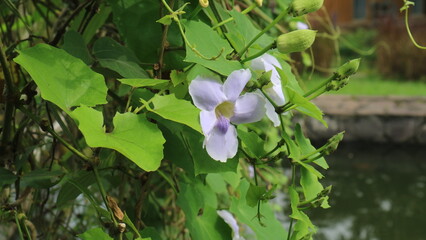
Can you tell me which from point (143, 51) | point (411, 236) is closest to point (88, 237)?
point (143, 51)

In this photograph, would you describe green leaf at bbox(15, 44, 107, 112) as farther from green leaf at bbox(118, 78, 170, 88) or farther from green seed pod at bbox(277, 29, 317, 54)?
green seed pod at bbox(277, 29, 317, 54)

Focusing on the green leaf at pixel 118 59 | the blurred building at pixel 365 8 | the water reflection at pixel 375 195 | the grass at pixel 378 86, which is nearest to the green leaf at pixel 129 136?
the green leaf at pixel 118 59

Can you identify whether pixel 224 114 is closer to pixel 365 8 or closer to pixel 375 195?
pixel 375 195

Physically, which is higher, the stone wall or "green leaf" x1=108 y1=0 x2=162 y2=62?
"green leaf" x1=108 y1=0 x2=162 y2=62

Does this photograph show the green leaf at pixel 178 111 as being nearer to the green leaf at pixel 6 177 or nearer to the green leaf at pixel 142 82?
the green leaf at pixel 142 82

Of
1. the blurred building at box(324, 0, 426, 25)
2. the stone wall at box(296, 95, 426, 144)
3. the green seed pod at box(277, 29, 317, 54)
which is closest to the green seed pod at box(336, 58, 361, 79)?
the green seed pod at box(277, 29, 317, 54)

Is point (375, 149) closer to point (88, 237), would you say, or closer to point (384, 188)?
point (384, 188)
